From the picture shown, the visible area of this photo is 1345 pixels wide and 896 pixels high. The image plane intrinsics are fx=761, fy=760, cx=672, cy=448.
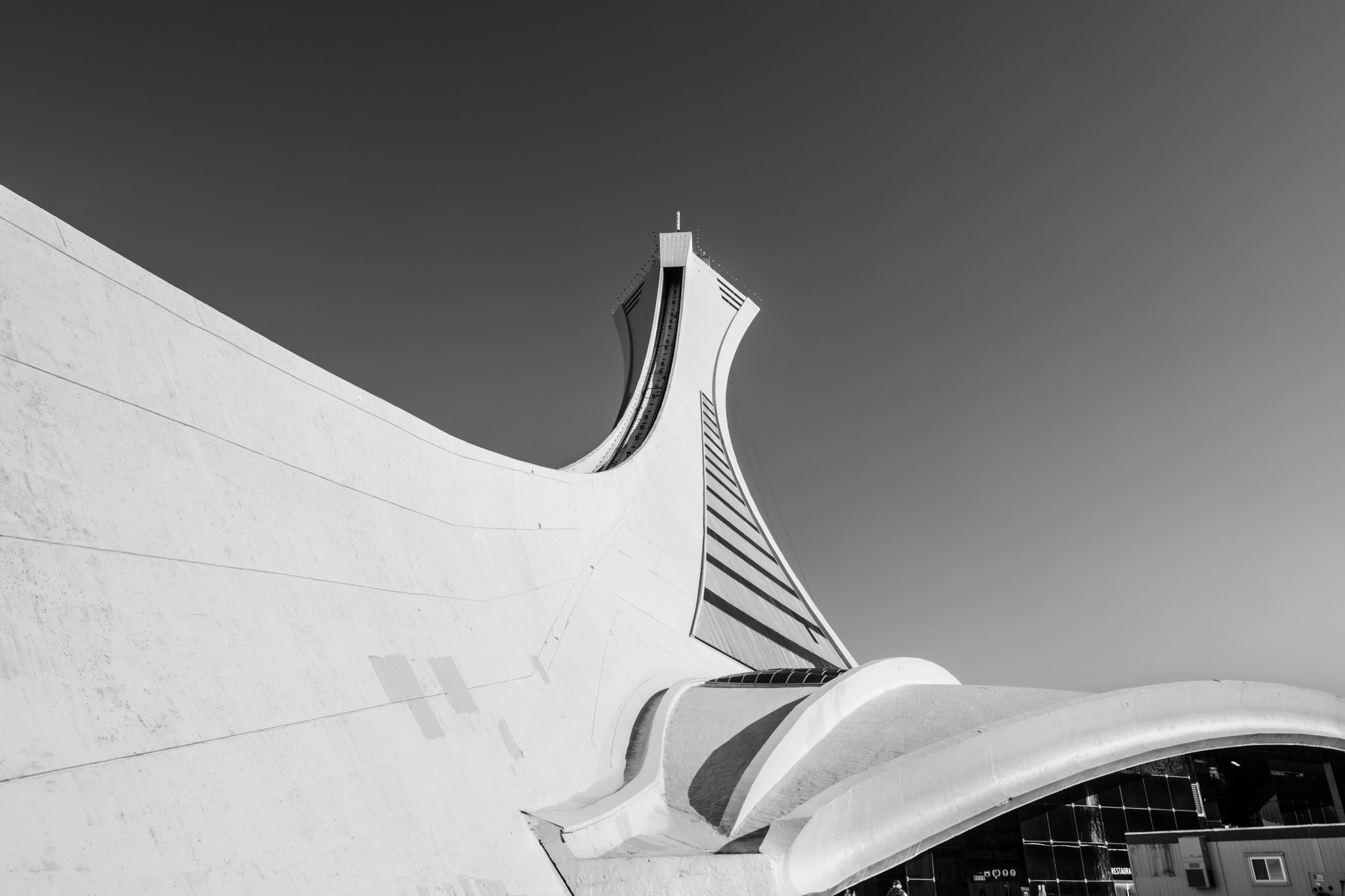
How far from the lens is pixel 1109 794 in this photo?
8.50 m

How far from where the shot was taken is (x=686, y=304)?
27.5m

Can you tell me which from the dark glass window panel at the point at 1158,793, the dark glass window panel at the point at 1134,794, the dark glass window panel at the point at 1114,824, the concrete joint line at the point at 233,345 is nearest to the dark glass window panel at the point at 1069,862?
→ the dark glass window panel at the point at 1114,824

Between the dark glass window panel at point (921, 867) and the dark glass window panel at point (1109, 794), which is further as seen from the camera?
the dark glass window panel at point (1109, 794)

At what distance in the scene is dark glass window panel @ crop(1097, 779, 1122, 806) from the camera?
845cm

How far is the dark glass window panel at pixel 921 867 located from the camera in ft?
25.8

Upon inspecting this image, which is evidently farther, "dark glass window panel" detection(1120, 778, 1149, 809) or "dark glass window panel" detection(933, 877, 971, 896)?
"dark glass window panel" detection(1120, 778, 1149, 809)

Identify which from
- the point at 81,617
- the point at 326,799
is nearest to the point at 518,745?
the point at 326,799

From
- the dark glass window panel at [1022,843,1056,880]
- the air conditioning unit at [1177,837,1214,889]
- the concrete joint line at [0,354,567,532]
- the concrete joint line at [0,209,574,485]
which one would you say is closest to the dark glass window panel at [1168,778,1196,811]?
the air conditioning unit at [1177,837,1214,889]

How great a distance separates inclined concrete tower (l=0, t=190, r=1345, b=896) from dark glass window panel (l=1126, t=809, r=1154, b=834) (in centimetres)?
83

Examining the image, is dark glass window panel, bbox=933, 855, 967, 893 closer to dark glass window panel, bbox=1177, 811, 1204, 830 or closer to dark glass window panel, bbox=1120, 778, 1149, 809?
dark glass window panel, bbox=1120, 778, 1149, 809

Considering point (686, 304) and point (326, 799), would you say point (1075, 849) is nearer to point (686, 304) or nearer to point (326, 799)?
point (326, 799)

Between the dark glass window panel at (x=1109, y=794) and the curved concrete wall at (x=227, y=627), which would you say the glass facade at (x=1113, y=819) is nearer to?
the dark glass window panel at (x=1109, y=794)

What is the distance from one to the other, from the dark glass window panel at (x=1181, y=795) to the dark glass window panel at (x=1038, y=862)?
1911mm

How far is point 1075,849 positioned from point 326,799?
315 inches
